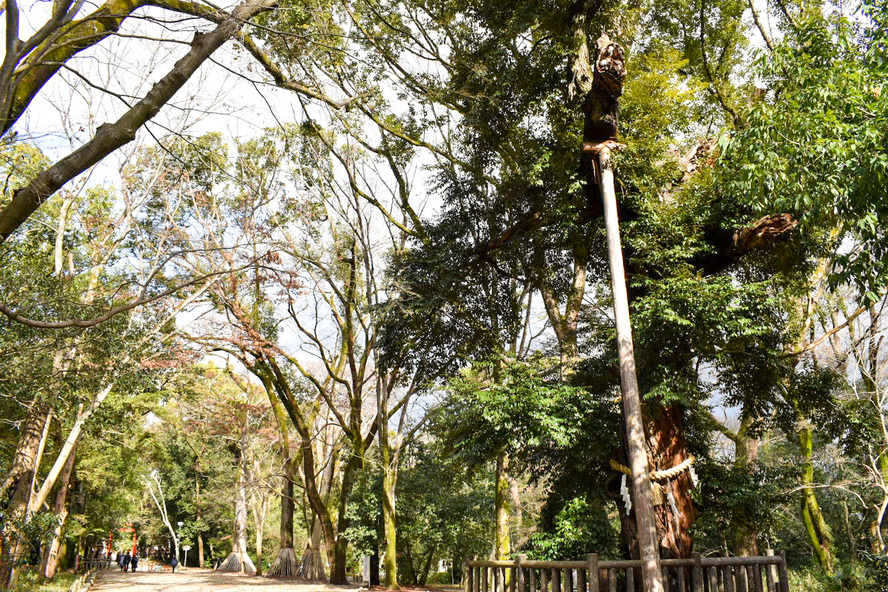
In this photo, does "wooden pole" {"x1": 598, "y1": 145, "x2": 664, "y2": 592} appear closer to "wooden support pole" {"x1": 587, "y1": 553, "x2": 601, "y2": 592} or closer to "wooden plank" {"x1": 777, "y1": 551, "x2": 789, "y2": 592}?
"wooden support pole" {"x1": 587, "y1": 553, "x2": 601, "y2": 592}

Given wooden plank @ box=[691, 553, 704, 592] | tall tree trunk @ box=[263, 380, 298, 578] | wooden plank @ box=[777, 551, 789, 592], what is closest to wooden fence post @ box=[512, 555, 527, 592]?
wooden plank @ box=[691, 553, 704, 592]

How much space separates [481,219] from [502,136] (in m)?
1.37

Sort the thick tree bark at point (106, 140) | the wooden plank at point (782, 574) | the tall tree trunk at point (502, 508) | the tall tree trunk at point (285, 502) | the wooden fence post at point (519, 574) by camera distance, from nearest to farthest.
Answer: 1. the thick tree bark at point (106, 140)
2. the wooden plank at point (782, 574)
3. the wooden fence post at point (519, 574)
4. the tall tree trunk at point (502, 508)
5. the tall tree trunk at point (285, 502)

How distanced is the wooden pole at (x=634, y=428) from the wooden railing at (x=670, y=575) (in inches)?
17.7

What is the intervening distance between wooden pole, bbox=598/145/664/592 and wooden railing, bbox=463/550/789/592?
45cm

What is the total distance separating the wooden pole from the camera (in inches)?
211

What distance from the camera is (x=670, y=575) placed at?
20.4 feet

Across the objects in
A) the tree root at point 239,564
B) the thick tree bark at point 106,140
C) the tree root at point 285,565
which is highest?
the thick tree bark at point 106,140

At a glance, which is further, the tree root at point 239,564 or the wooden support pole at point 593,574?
the tree root at point 239,564

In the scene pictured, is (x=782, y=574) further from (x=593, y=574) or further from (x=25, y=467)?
(x=25, y=467)

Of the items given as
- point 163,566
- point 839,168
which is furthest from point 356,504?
point 163,566

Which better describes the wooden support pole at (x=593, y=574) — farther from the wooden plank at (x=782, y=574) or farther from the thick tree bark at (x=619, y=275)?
the wooden plank at (x=782, y=574)

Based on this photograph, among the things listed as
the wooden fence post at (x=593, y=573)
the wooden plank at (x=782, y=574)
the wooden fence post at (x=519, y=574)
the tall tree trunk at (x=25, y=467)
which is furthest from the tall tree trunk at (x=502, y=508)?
the tall tree trunk at (x=25, y=467)

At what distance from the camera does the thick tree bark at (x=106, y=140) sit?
8.79 feet
